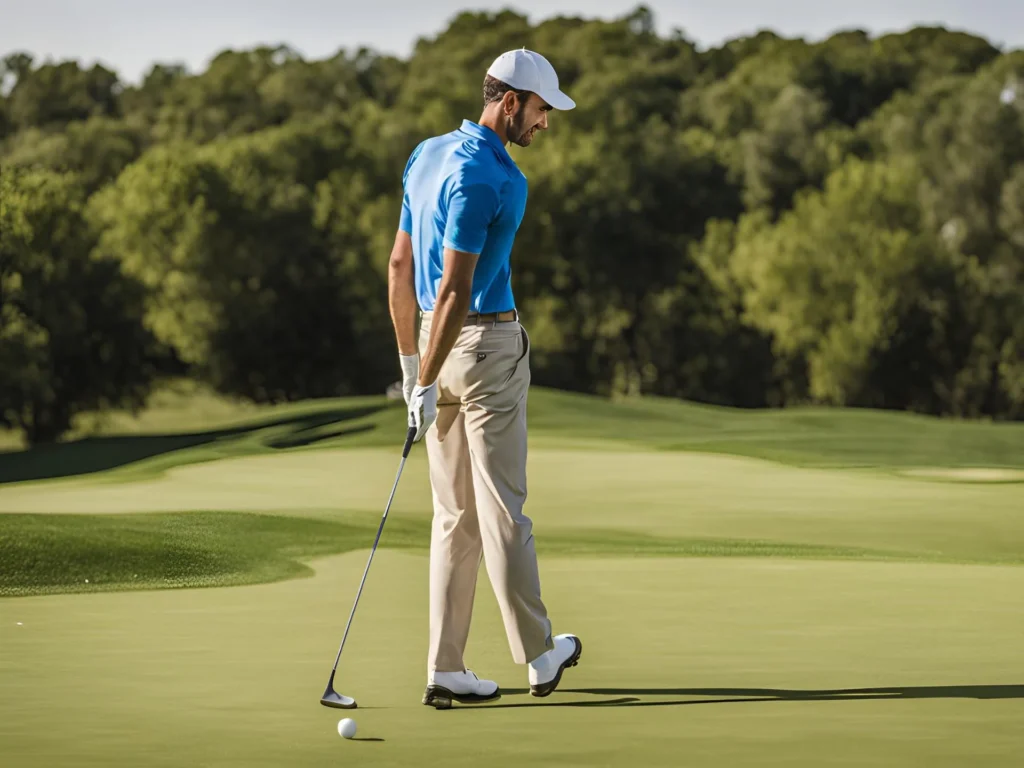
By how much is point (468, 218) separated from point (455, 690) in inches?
68.4

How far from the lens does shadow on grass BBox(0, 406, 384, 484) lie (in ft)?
111

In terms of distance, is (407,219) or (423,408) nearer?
(423,408)

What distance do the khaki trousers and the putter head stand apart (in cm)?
55

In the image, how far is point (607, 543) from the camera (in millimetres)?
15953

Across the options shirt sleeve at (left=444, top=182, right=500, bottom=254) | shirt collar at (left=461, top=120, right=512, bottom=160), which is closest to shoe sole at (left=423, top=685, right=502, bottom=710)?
shirt sleeve at (left=444, top=182, right=500, bottom=254)

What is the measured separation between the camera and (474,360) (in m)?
6.74

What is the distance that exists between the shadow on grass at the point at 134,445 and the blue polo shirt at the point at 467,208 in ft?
85.5

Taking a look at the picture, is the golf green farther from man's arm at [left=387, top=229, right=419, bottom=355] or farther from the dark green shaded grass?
man's arm at [left=387, top=229, right=419, bottom=355]

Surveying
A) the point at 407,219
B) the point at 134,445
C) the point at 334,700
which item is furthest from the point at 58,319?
the point at 334,700

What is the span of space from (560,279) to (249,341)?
14.1 m

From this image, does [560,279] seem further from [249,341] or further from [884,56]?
[884,56]

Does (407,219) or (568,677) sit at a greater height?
(407,219)

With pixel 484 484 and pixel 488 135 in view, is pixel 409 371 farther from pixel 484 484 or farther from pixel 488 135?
pixel 488 135

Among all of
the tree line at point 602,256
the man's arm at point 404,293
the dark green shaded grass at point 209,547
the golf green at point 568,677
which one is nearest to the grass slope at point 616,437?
the tree line at point 602,256
